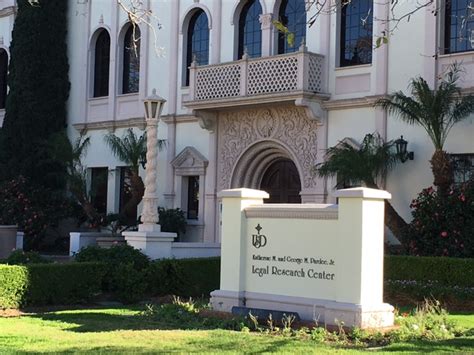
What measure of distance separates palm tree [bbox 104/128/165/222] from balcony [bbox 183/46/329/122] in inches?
112

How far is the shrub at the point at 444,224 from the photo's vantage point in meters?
18.6

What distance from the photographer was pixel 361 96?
74.4ft

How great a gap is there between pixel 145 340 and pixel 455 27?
13750 mm

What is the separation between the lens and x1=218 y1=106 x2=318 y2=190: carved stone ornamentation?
23.9 metres

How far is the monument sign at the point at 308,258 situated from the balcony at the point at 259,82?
31.2ft

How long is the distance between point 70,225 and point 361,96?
1426cm

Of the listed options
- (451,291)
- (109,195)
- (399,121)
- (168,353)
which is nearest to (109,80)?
(109,195)

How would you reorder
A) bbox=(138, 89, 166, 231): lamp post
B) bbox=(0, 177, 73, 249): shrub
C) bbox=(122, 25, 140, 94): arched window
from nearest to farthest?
bbox=(138, 89, 166, 231): lamp post, bbox=(0, 177, 73, 249): shrub, bbox=(122, 25, 140, 94): arched window

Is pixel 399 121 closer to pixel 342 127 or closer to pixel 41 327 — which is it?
pixel 342 127

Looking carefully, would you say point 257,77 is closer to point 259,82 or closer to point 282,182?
point 259,82

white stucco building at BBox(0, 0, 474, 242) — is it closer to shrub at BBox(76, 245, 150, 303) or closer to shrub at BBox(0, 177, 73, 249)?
shrub at BBox(0, 177, 73, 249)

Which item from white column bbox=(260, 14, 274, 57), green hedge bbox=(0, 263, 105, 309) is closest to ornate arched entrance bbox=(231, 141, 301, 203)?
white column bbox=(260, 14, 274, 57)

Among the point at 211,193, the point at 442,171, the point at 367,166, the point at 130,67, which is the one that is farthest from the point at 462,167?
the point at 130,67

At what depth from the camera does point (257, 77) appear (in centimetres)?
2412
